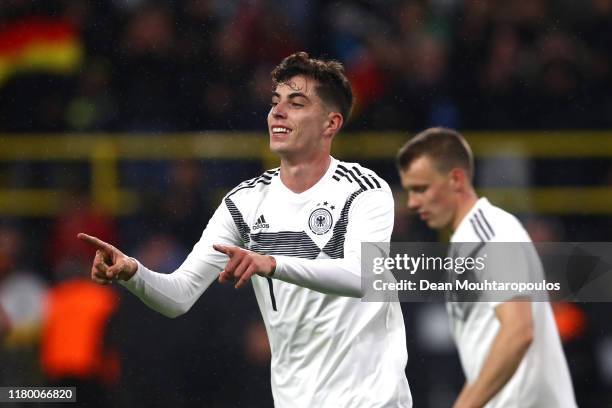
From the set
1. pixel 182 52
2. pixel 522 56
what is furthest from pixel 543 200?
pixel 182 52

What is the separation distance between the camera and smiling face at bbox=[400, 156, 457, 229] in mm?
5262

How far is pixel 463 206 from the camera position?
5195mm

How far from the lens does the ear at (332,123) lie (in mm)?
5164

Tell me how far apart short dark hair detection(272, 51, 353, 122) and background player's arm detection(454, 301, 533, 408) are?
1275 millimetres

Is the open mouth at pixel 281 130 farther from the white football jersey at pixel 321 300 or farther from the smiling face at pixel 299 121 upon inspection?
the white football jersey at pixel 321 300

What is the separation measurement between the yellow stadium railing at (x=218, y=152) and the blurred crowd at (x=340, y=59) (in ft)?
0.54

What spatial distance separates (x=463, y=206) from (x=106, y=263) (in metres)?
1.65

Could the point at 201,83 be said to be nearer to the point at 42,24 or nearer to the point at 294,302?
the point at 42,24

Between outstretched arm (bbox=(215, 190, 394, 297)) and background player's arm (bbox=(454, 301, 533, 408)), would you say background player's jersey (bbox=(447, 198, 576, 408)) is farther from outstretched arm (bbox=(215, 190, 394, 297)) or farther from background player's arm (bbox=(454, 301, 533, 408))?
outstretched arm (bbox=(215, 190, 394, 297))

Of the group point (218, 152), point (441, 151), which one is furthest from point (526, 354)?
point (218, 152)

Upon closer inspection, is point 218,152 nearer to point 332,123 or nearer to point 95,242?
point 332,123

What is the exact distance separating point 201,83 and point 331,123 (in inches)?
239

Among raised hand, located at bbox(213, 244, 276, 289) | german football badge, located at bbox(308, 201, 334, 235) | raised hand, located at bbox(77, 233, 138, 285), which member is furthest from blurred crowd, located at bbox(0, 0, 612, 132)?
raised hand, located at bbox(213, 244, 276, 289)

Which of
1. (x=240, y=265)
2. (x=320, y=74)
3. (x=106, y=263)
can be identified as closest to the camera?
(x=240, y=265)
